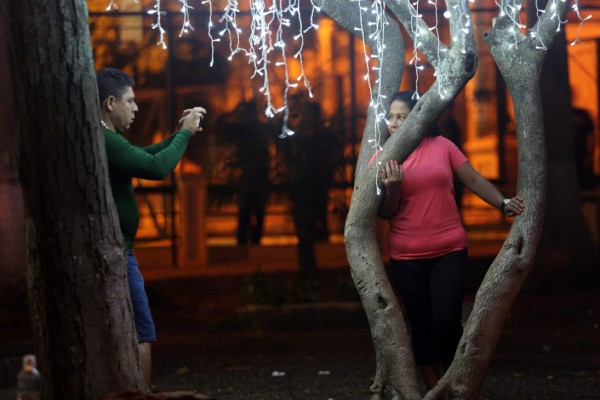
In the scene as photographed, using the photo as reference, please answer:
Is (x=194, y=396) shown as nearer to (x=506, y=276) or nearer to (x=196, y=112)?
(x=196, y=112)

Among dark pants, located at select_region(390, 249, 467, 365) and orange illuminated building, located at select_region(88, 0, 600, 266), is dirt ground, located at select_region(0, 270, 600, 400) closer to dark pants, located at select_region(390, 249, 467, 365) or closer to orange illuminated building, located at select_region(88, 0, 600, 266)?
dark pants, located at select_region(390, 249, 467, 365)

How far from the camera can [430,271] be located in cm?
616

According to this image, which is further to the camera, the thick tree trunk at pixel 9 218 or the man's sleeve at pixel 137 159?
the thick tree trunk at pixel 9 218

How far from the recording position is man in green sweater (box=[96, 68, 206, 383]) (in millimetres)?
5262

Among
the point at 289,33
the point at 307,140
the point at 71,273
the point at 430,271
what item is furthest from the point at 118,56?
the point at 71,273

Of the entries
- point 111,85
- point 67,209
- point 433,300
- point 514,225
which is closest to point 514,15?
point 514,225

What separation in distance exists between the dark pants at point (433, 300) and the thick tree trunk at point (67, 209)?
190 centimetres

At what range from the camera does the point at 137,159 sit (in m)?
5.25

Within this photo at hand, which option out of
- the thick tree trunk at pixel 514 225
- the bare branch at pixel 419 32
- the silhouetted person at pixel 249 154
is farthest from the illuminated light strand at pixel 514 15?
the silhouetted person at pixel 249 154

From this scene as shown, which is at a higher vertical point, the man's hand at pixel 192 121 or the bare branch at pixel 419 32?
the bare branch at pixel 419 32

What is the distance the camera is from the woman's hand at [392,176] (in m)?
5.98

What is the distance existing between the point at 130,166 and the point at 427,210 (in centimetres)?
166

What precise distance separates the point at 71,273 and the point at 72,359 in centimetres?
34

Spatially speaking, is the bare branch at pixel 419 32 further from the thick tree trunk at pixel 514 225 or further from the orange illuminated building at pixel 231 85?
the orange illuminated building at pixel 231 85
